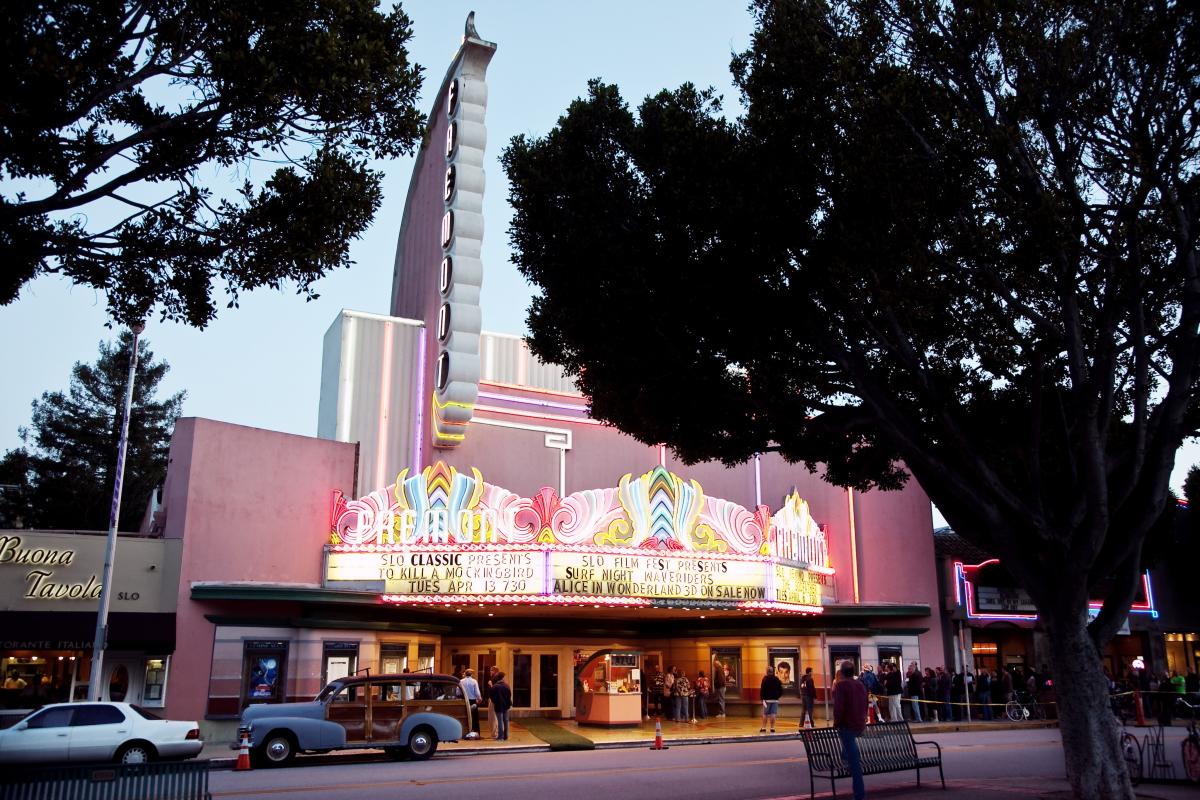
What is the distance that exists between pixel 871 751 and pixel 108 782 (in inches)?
388

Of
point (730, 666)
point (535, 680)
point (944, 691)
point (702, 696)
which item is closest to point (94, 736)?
point (535, 680)

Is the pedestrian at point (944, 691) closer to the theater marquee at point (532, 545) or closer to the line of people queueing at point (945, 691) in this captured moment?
the line of people queueing at point (945, 691)

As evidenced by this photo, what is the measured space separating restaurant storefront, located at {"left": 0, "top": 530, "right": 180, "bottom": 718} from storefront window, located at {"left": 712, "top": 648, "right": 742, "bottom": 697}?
54.9 ft

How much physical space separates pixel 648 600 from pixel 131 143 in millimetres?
18048

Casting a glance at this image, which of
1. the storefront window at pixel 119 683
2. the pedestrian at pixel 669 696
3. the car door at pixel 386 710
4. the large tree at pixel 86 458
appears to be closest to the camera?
the car door at pixel 386 710

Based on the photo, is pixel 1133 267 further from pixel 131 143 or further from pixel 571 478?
pixel 571 478

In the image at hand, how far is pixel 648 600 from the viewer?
25.8m

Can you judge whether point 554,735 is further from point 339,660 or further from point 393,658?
point 339,660

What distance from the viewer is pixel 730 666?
32812 millimetres

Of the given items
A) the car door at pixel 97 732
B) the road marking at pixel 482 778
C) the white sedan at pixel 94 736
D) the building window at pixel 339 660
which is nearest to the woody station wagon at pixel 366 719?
the white sedan at pixel 94 736

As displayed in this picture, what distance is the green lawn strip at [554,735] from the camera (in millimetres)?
22698

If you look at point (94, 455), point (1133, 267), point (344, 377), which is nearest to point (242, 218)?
point (1133, 267)

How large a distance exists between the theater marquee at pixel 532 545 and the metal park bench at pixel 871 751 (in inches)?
438

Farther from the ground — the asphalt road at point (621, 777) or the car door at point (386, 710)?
the car door at point (386, 710)
